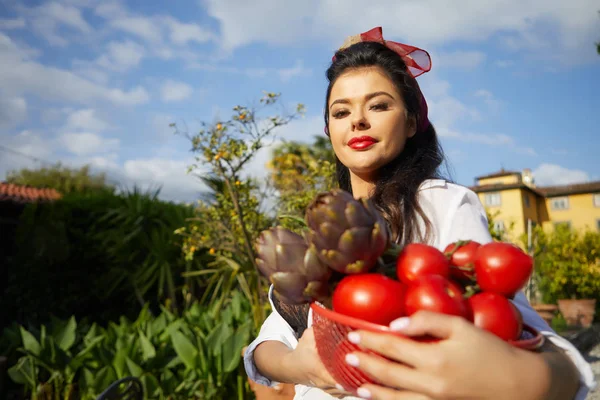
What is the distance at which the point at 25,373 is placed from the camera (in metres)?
3.73

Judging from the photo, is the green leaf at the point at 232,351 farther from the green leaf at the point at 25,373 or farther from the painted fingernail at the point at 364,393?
the painted fingernail at the point at 364,393

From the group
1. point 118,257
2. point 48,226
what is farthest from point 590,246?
point 48,226

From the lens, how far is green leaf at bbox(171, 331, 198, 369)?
3363mm

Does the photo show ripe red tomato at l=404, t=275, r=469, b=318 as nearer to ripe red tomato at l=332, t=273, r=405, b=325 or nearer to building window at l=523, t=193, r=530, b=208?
ripe red tomato at l=332, t=273, r=405, b=325

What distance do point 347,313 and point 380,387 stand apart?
139 millimetres

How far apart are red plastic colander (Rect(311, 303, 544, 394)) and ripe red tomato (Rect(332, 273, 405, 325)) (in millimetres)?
15

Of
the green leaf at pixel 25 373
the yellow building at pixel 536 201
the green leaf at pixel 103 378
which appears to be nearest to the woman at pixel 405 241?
the green leaf at pixel 103 378

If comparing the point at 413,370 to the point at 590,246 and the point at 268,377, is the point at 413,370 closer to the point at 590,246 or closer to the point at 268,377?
the point at 268,377

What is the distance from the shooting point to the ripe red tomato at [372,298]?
76 centimetres

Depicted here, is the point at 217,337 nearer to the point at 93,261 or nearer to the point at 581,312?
the point at 93,261

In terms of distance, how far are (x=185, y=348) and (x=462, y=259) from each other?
291 centimetres

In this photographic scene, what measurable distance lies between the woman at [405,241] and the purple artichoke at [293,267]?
4.9 inches

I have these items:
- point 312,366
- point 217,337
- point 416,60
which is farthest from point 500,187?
point 312,366

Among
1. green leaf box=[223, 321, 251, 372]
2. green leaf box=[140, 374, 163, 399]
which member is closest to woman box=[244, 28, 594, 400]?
green leaf box=[223, 321, 251, 372]
